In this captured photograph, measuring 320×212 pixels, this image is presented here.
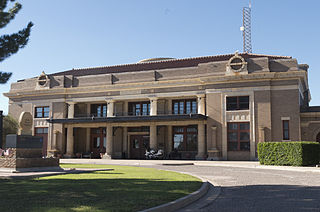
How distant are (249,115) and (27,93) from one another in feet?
92.2

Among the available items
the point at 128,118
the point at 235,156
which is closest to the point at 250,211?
the point at 235,156

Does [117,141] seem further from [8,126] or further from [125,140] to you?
[8,126]

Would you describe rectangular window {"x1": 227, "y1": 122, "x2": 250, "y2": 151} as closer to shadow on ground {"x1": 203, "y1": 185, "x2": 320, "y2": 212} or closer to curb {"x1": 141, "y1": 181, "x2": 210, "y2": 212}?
shadow on ground {"x1": 203, "y1": 185, "x2": 320, "y2": 212}

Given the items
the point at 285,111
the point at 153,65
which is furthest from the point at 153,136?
the point at 285,111

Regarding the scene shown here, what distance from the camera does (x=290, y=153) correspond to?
2303cm

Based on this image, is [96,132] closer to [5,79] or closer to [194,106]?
[194,106]

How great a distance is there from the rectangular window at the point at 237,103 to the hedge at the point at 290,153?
9562 mm

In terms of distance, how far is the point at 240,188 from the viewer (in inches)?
453

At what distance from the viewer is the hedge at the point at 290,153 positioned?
73.6ft

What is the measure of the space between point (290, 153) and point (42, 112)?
3120 cm

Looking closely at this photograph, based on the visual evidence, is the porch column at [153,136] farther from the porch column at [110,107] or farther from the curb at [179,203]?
the curb at [179,203]

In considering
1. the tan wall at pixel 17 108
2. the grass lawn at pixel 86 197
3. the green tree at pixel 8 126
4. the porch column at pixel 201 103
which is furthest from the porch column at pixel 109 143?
the grass lawn at pixel 86 197

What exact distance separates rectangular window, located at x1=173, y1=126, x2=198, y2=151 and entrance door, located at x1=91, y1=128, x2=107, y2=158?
9217 millimetres

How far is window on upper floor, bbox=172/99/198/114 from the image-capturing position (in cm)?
3812
